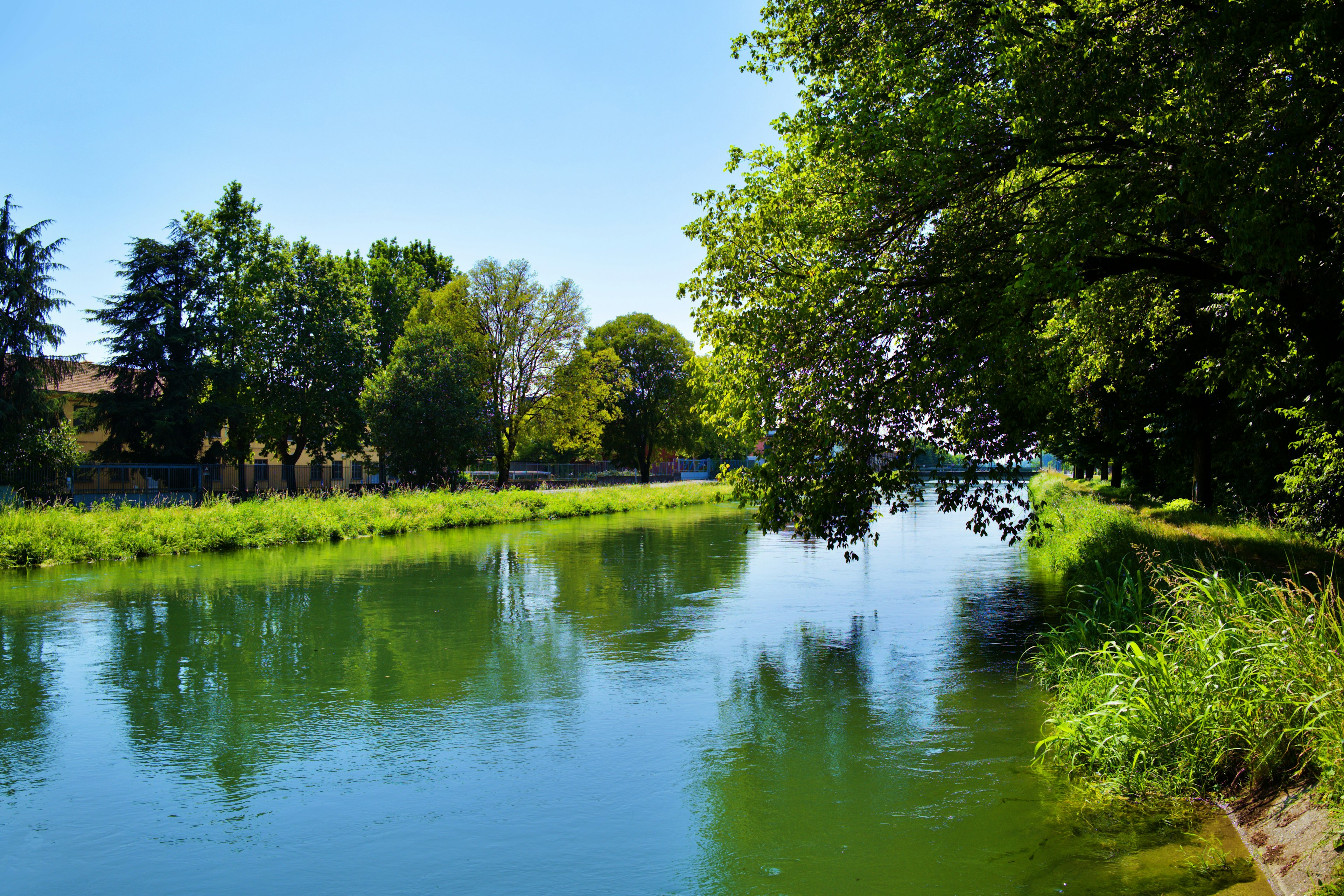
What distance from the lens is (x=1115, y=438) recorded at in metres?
31.4

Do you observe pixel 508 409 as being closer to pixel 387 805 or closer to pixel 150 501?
pixel 150 501

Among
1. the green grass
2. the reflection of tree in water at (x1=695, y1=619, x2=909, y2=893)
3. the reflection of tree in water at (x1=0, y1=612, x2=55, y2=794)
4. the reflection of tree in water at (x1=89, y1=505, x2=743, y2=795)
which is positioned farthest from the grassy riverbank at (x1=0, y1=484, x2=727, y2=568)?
the green grass

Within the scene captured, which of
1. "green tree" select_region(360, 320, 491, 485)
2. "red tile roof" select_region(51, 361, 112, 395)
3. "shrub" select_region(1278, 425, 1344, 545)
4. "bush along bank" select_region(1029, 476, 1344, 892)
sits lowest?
"bush along bank" select_region(1029, 476, 1344, 892)

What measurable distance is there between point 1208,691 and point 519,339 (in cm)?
4943

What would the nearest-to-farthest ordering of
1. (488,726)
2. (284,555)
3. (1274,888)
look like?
(1274,888), (488,726), (284,555)

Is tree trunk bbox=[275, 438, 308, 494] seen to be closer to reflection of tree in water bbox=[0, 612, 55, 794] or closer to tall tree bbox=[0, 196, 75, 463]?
tall tree bbox=[0, 196, 75, 463]

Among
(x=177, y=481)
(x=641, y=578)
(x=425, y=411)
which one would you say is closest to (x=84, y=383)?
(x=177, y=481)

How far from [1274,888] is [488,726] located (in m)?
6.67

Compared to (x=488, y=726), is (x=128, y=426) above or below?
above

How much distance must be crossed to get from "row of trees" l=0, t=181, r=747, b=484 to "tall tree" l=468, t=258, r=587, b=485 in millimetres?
98

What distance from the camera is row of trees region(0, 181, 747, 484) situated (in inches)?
1571

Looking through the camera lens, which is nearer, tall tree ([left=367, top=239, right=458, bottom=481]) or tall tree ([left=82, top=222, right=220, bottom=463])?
tall tree ([left=82, top=222, right=220, bottom=463])

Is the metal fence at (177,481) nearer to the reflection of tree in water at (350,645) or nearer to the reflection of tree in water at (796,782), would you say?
the reflection of tree in water at (350,645)

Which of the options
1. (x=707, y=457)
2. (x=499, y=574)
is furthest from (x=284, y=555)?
(x=707, y=457)
